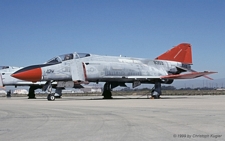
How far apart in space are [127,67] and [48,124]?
1918cm

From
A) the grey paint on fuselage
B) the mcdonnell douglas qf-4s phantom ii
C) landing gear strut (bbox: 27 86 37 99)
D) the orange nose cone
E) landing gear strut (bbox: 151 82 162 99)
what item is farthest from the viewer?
landing gear strut (bbox: 27 86 37 99)

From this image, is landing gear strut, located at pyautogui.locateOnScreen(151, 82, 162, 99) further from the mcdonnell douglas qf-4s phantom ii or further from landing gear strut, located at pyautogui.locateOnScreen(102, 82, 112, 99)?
landing gear strut, located at pyautogui.locateOnScreen(102, 82, 112, 99)

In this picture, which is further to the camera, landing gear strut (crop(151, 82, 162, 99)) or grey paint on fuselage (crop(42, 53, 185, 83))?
landing gear strut (crop(151, 82, 162, 99))

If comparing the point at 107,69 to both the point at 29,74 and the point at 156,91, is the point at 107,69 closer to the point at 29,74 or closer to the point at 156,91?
the point at 156,91

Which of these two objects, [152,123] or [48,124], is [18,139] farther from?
[152,123]

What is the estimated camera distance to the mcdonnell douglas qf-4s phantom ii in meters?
23.9

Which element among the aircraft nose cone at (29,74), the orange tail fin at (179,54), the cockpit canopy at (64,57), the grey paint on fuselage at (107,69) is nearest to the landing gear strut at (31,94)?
the grey paint on fuselage at (107,69)

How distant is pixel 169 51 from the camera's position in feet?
107

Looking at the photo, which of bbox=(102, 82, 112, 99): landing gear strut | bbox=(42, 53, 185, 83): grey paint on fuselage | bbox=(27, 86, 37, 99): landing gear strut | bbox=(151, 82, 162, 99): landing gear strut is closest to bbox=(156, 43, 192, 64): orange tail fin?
bbox=(42, 53, 185, 83): grey paint on fuselage

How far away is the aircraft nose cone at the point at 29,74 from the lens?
22938 mm

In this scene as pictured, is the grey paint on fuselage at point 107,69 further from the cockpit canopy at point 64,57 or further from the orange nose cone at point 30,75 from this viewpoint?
the orange nose cone at point 30,75

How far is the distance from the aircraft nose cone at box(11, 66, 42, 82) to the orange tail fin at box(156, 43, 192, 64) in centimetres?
1349

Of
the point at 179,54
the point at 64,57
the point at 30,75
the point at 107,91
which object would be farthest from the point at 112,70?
the point at 179,54

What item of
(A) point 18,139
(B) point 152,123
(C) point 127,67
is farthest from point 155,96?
(A) point 18,139
